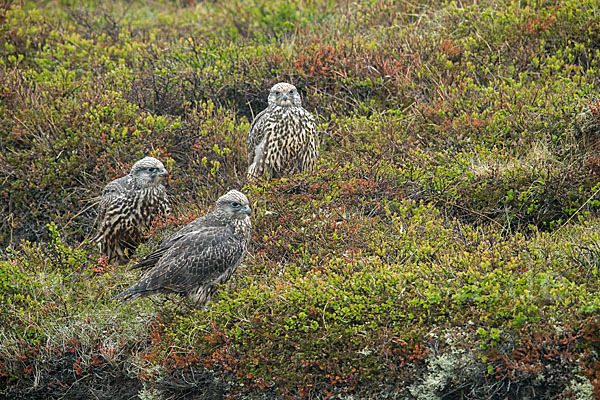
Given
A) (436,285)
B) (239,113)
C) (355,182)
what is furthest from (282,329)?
(239,113)

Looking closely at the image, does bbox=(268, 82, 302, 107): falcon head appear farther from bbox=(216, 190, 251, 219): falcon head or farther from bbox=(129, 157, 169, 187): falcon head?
bbox=(216, 190, 251, 219): falcon head

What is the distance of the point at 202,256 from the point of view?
6.22 meters

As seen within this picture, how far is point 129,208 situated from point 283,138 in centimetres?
177

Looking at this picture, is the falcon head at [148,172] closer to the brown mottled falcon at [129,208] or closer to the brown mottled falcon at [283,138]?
the brown mottled falcon at [129,208]

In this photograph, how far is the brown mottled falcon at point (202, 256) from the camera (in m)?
6.21

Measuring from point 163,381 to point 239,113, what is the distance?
14.6 ft

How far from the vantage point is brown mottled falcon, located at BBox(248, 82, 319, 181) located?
782 centimetres

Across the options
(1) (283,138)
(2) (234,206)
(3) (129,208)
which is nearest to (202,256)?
(2) (234,206)

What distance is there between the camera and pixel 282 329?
5.78 m

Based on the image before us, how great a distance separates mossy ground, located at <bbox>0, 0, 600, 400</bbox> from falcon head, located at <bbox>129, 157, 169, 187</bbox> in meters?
0.46

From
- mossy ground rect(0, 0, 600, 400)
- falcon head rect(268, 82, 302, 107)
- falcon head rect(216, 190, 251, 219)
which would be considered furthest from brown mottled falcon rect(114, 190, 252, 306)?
falcon head rect(268, 82, 302, 107)

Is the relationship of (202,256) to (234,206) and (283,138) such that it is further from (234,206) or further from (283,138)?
(283,138)

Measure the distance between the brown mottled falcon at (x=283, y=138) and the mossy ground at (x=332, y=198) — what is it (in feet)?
1.50

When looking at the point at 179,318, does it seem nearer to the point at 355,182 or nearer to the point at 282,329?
the point at 282,329
